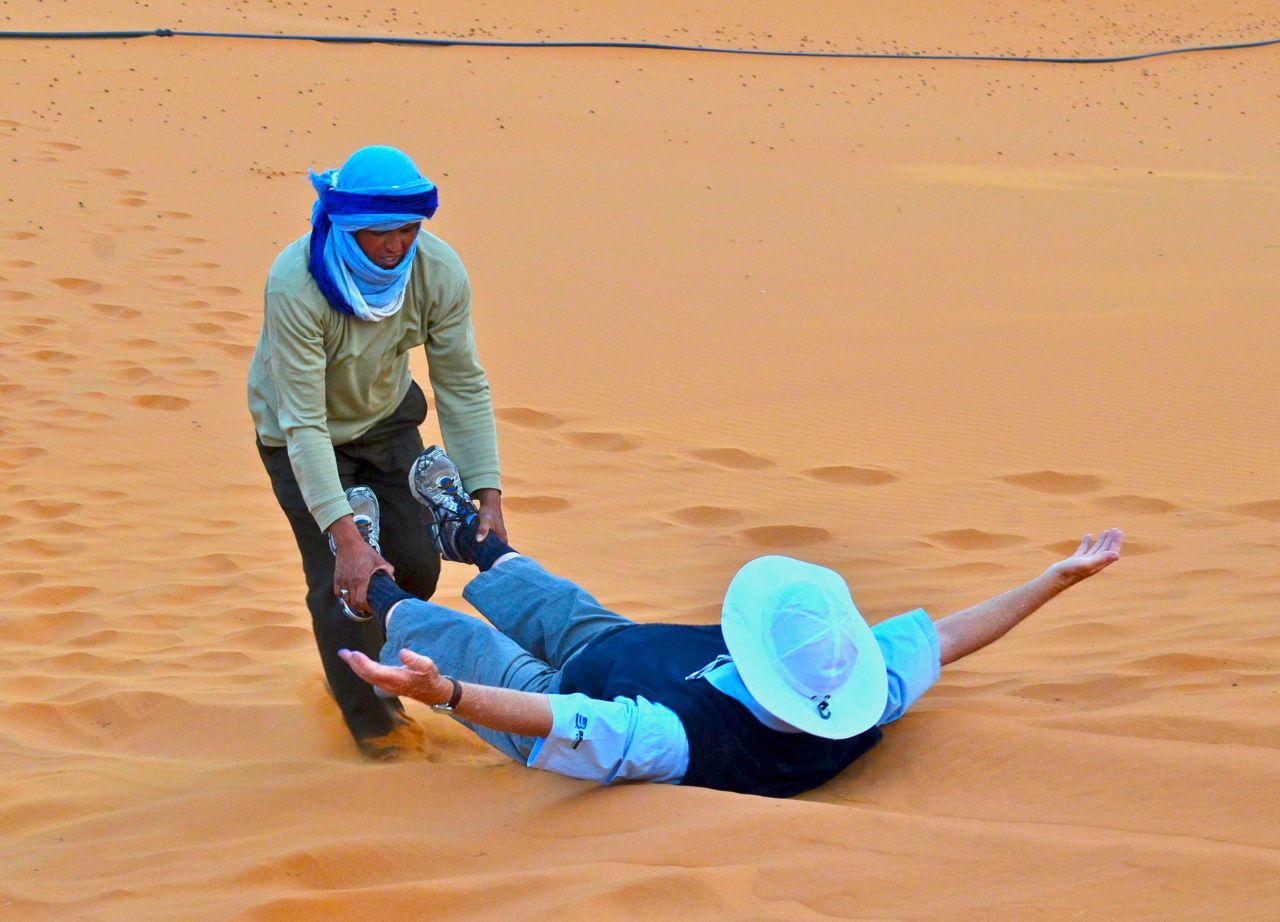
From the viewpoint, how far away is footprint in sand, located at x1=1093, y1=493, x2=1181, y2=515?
20.7ft

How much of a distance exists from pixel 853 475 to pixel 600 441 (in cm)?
147

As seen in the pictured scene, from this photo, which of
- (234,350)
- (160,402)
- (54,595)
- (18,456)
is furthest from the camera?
(234,350)

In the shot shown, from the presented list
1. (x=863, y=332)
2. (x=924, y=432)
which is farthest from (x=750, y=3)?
(x=924, y=432)

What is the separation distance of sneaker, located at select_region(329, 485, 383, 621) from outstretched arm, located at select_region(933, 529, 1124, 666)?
1.58 metres

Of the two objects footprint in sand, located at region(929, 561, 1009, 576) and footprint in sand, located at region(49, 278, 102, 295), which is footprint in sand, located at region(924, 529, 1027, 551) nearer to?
footprint in sand, located at region(929, 561, 1009, 576)

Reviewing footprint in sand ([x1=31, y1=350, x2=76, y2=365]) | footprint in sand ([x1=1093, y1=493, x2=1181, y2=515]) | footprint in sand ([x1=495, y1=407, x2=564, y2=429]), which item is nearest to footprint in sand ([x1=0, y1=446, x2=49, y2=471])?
footprint in sand ([x1=31, y1=350, x2=76, y2=365])

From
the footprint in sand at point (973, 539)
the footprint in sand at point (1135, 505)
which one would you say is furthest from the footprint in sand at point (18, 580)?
the footprint in sand at point (1135, 505)

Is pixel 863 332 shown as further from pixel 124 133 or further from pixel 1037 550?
pixel 124 133

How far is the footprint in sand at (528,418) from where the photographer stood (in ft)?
26.5

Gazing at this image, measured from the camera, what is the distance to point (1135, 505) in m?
6.38

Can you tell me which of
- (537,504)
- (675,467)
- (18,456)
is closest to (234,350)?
(18,456)

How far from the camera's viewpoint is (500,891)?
2939 mm

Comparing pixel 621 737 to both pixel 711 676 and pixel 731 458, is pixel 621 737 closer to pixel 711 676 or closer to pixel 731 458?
pixel 711 676

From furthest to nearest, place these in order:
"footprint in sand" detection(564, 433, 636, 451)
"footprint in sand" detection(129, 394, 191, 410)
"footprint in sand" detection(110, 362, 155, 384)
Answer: "footprint in sand" detection(110, 362, 155, 384), "footprint in sand" detection(129, 394, 191, 410), "footprint in sand" detection(564, 433, 636, 451)
